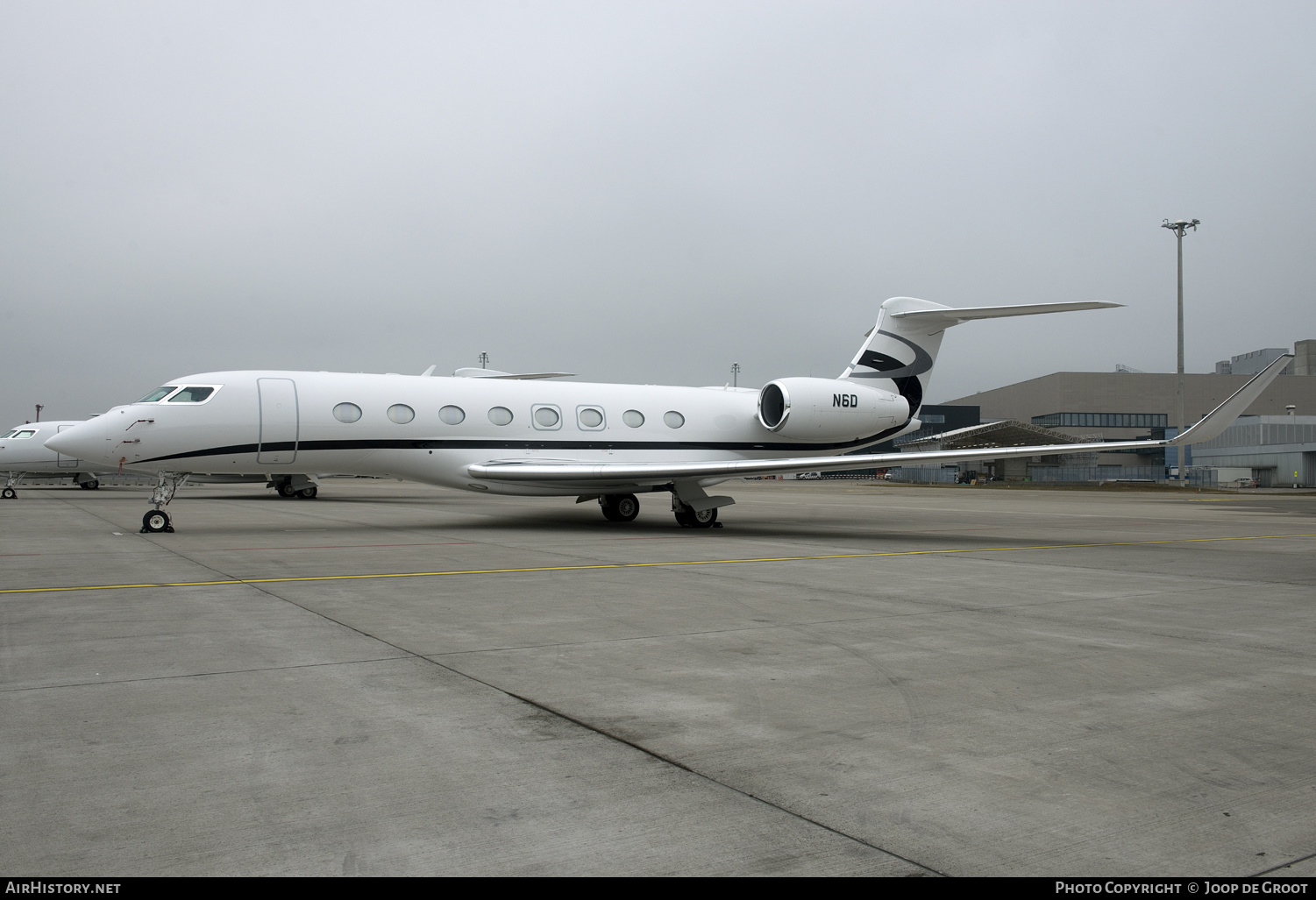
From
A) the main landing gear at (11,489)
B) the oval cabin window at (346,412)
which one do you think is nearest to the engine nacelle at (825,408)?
the oval cabin window at (346,412)

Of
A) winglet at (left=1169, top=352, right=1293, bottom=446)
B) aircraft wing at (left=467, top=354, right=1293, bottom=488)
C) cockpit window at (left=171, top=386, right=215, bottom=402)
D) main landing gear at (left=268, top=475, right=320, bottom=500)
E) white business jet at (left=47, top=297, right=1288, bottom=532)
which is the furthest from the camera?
main landing gear at (left=268, top=475, right=320, bottom=500)

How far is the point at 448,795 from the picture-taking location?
11.1 feet

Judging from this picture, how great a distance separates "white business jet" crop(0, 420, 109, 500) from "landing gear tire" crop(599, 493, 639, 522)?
80.2 feet

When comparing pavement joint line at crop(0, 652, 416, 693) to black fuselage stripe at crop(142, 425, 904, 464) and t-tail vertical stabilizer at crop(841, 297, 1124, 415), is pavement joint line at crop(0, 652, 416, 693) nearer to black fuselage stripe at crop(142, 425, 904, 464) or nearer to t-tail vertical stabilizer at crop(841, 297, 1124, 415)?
black fuselage stripe at crop(142, 425, 904, 464)

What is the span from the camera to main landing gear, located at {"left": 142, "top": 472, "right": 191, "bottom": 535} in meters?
15.4

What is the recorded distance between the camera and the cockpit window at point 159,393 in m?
14.9

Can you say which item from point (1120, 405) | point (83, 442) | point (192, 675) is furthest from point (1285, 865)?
point (1120, 405)

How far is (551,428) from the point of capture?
17.2 metres

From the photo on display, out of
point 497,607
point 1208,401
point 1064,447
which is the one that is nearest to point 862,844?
point 497,607

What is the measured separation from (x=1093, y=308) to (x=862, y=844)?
14492 mm

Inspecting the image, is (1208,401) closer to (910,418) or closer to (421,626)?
(910,418)

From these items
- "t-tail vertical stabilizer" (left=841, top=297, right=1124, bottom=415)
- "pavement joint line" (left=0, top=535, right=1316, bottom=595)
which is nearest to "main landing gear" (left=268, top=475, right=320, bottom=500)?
"t-tail vertical stabilizer" (left=841, top=297, right=1124, bottom=415)

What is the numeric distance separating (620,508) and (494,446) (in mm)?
3662

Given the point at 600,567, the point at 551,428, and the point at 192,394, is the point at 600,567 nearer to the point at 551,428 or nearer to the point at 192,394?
the point at 551,428
